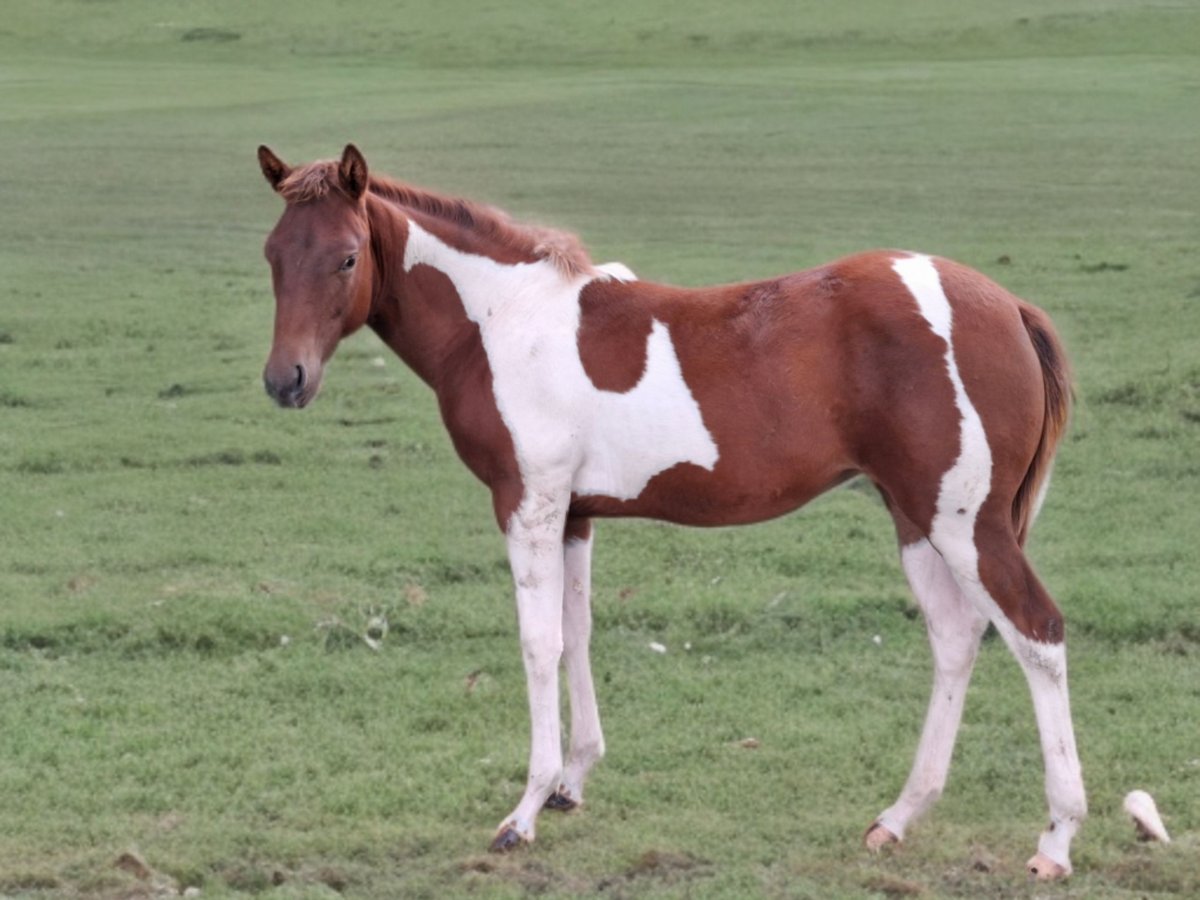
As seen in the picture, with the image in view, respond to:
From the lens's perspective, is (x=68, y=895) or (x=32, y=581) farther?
(x=32, y=581)

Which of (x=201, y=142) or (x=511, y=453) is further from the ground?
(x=511, y=453)

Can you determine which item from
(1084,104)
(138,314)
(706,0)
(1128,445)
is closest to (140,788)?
(1128,445)

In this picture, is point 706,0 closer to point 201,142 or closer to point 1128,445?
point 201,142

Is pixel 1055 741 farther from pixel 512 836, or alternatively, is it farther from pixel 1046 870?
pixel 512 836

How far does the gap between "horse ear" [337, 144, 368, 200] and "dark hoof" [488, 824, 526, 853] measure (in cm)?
213

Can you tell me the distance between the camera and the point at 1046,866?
19.9 feet

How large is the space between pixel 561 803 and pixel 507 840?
1.38 feet

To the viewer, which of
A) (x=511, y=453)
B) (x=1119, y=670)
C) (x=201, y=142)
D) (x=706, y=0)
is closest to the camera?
(x=511, y=453)

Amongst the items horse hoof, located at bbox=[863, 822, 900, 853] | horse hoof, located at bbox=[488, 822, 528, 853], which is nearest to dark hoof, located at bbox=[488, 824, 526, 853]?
horse hoof, located at bbox=[488, 822, 528, 853]

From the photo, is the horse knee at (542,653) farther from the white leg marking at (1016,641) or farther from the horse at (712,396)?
the white leg marking at (1016,641)

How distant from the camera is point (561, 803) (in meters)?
6.75

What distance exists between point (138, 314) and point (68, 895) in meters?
11.1

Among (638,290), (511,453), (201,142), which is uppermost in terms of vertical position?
(638,290)

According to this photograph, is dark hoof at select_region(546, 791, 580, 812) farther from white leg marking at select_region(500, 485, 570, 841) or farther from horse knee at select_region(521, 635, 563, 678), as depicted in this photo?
horse knee at select_region(521, 635, 563, 678)
